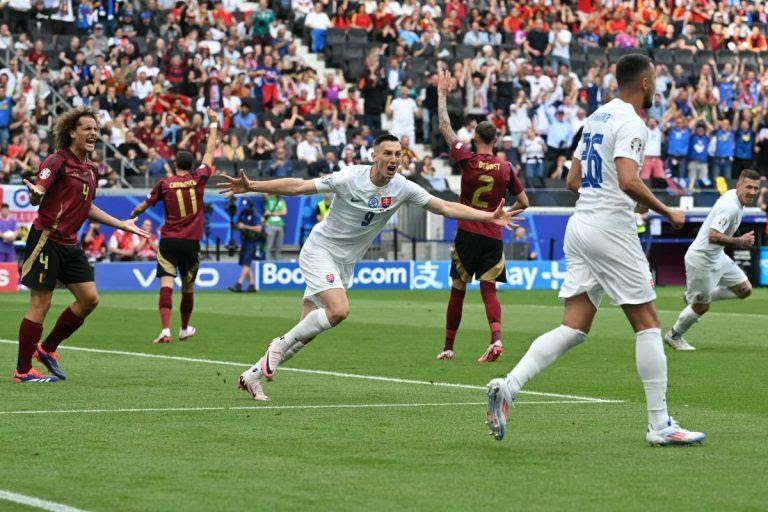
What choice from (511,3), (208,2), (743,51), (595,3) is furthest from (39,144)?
(743,51)

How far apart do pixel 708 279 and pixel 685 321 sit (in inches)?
22.3

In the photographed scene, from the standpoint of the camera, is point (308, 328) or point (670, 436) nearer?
point (670, 436)

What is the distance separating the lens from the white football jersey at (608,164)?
9430 millimetres

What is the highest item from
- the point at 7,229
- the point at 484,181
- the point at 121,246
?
the point at 484,181

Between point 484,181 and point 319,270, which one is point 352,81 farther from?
point 319,270

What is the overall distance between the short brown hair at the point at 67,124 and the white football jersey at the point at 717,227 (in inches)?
293

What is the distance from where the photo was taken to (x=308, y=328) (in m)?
12.0

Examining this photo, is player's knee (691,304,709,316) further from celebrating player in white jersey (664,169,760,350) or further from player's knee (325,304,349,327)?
player's knee (325,304,349,327)

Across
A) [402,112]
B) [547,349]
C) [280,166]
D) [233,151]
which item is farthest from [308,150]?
[547,349]

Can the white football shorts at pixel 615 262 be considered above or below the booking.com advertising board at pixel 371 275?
above

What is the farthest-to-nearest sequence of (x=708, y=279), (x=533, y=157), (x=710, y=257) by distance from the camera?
1. (x=533, y=157)
2. (x=710, y=257)
3. (x=708, y=279)

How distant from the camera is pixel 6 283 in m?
32.6

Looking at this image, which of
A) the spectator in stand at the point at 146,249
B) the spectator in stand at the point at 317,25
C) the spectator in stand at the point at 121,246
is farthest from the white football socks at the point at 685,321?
the spectator in stand at the point at 317,25

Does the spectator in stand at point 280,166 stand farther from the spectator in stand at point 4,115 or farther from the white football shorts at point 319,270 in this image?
the white football shorts at point 319,270
